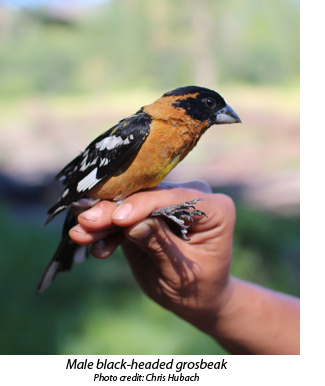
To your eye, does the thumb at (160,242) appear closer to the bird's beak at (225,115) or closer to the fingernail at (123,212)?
the fingernail at (123,212)

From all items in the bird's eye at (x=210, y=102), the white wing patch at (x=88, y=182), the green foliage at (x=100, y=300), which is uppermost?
the bird's eye at (x=210, y=102)

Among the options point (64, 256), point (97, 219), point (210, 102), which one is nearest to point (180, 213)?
point (97, 219)

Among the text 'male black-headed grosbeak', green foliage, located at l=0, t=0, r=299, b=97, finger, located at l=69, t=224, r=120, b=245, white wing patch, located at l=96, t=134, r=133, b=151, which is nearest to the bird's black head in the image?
the text 'male black-headed grosbeak'

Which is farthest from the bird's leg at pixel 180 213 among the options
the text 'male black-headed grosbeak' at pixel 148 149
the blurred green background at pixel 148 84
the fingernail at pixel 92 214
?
the blurred green background at pixel 148 84

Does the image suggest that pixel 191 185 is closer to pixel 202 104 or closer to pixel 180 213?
pixel 180 213

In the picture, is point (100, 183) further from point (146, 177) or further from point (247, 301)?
point (247, 301)

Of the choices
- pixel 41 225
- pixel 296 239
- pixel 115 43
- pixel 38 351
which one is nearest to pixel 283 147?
pixel 296 239

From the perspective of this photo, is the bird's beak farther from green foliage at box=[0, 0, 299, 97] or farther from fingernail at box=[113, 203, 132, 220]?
green foliage at box=[0, 0, 299, 97]
